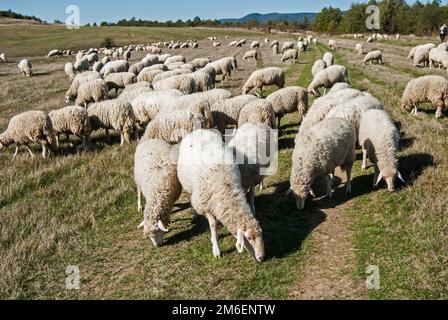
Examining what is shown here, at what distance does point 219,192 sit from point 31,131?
8.46 metres

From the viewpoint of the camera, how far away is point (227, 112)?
12.5m

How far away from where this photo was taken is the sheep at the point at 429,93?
46.5 feet

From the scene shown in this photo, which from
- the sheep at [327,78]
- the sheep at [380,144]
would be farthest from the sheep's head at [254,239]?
the sheep at [327,78]

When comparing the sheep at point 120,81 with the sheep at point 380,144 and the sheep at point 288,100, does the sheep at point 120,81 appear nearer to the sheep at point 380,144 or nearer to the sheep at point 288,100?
the sheep at point 288,100

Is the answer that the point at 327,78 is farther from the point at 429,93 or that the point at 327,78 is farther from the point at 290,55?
the point at 290,55

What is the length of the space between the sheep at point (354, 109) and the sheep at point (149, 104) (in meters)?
6.16

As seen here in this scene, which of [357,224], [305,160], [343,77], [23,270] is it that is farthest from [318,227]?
[343,77]

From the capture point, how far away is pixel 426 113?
49.9ft

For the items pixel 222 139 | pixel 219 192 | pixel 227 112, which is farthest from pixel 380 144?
pixel 227 112

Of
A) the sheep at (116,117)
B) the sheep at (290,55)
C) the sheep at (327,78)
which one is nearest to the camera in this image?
the sheep at (116,117)

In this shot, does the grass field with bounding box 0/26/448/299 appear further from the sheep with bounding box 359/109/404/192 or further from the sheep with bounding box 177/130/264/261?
the sheep with bounding box 177/130/264/261
